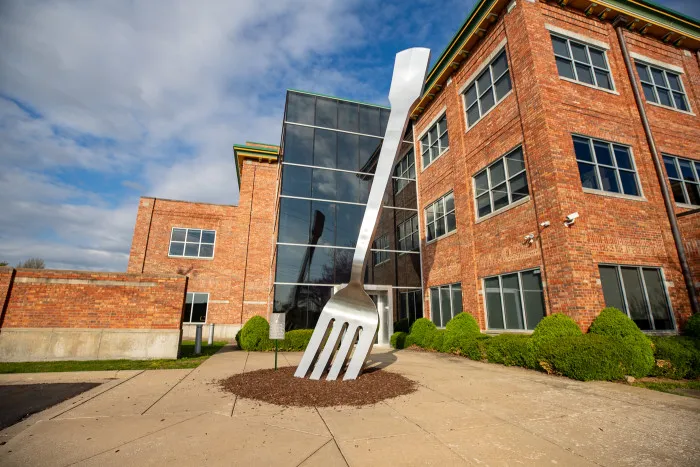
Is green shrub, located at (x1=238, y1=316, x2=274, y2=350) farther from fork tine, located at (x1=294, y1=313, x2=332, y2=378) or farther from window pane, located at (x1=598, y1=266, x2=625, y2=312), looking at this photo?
window pane, located at (x1=598, y1=266, x2=625, y2=312)

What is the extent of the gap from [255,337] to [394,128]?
856cm

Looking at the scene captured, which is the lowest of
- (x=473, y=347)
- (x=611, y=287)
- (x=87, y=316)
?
(x=473, y=347)

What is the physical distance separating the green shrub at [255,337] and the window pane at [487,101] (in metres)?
11.7

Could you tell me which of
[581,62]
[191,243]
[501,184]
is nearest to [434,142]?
[501,184]

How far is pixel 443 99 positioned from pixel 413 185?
4463 millimetres

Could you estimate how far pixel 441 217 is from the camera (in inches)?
591

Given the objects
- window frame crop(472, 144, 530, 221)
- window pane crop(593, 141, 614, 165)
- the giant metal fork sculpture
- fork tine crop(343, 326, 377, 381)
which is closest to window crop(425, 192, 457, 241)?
window frame crop(472, 144, 530, 221)

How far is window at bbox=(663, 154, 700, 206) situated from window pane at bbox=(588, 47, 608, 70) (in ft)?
12.4

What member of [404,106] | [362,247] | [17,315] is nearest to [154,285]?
[17,315]

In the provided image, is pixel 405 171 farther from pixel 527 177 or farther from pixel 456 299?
pixel 527 177

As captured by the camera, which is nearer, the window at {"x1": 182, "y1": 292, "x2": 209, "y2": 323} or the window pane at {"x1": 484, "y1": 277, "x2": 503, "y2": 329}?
the window pane at {"x1": 484, "y1": 277, "x2": 503, "y2": 329}

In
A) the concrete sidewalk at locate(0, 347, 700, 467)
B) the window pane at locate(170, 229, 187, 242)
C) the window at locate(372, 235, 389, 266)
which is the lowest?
the concrete sidewalk at locate(0, 347, 700, 467)

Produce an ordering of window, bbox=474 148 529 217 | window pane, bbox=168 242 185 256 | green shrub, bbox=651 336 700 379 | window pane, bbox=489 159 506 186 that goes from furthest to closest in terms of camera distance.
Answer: window pane, bbox=168 242 185 256 → window pane, bbox=489 159 506 186 → window, bbox=474 148 529 217 → green shrub, bbox=651 336 700 379

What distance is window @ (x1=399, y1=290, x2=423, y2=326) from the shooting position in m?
15.9
